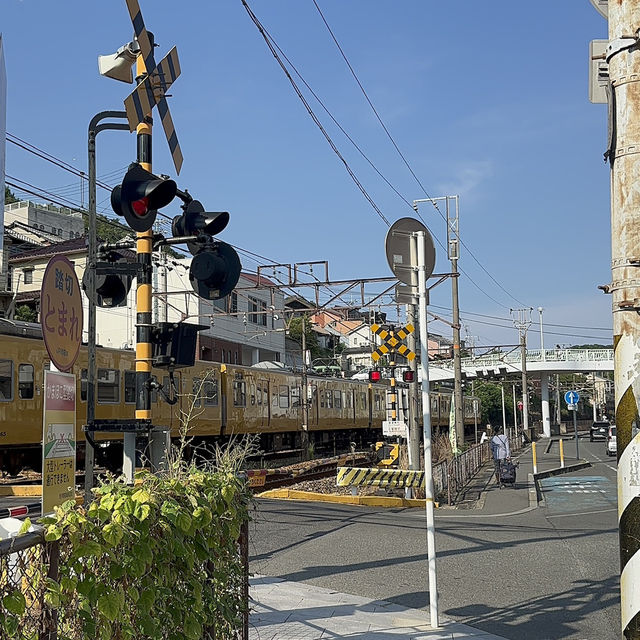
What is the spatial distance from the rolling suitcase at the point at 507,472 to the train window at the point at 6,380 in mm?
10590

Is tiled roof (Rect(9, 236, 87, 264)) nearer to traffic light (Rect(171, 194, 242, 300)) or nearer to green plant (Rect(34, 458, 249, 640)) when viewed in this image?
traffic light (Rect(171, 194, 242, 300))

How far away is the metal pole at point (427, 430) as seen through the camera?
6.18 metres

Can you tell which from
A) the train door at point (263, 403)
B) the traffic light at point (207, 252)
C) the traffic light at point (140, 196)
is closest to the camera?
the traffic light at point (140, 196)

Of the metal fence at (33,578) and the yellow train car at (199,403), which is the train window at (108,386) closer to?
the yellow train car at (199,403)

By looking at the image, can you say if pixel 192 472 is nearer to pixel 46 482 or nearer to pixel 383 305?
pixel 46 482

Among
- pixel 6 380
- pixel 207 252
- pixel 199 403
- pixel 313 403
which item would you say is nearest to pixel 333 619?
pixel 207 252

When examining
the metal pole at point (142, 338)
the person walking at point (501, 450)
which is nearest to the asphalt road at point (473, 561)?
the metal pole at point (142, 338)

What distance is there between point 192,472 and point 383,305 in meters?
20.3

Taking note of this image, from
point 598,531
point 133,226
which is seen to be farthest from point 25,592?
point 598,531

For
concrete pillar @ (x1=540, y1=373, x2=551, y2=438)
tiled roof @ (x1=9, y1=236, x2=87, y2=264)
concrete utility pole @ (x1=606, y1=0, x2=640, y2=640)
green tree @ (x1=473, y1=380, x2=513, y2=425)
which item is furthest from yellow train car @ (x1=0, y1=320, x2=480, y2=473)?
green tree @ (x1=473, y1=380, x2=513, y2=425)

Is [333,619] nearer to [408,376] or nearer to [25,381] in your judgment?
[408,376]

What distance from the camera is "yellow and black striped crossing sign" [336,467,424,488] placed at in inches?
564

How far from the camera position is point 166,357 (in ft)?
21.4

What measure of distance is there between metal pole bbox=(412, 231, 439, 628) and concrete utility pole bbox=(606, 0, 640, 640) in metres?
2.53
